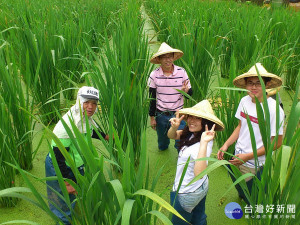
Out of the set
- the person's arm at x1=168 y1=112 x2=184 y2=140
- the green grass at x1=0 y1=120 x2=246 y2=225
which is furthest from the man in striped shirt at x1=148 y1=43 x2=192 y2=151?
the person's arm at x1=168 y1=112 x2=184 y2=140

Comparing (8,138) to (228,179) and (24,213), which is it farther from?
(228,179)

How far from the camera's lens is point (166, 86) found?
1.93m

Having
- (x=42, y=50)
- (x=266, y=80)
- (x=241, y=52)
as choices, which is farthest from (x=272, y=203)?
(x=241, y=52)

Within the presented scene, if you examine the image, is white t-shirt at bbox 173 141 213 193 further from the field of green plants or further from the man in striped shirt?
the man in striped shirt

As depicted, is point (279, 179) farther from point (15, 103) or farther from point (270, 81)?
point (15, 103)

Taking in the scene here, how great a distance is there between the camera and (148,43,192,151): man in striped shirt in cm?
191

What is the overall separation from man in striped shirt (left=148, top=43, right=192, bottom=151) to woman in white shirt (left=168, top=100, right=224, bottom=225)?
21.0 inches

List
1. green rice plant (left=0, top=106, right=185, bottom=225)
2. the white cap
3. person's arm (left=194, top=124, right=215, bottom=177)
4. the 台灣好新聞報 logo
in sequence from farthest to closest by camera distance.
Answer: the 台灣好新聞報 logo → the white cap → person's arm (left=194, top=124, right=215, bottom=177) → green rice plant (left=0, top=106, right=185, bottom=225)

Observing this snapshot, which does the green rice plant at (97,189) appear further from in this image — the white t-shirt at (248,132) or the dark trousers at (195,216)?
the white t-shirt at (248,132)

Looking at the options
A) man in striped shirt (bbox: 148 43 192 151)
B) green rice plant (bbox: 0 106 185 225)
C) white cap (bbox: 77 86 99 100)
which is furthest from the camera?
man in striped shirt (bbox: 148 43 192 151)

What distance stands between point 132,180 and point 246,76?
0.70 m

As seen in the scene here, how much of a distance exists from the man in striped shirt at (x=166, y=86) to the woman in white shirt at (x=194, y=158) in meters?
0.53

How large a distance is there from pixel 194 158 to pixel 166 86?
0.75 m

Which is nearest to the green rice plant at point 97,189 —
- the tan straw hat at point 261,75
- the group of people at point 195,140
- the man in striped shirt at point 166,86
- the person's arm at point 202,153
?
the group of people at point 195,140
